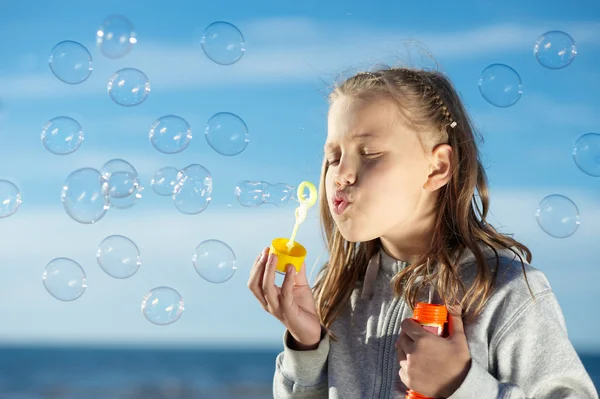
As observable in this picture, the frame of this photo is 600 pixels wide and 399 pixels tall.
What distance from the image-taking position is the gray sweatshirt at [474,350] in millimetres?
2264

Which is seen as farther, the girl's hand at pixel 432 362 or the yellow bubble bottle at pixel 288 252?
the yellow bubble bottle at pixel 288 252

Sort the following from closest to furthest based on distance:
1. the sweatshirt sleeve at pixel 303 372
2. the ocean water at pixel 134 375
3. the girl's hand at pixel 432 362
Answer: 1. the girl's hand at pixel 432 362
2. the sweatshirt sleeve at pixel 303 372
3. the ocean water at pixel 134 375

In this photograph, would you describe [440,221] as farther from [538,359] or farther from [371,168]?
[538,359]

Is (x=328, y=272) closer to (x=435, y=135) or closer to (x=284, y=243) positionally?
(x=284, y=243)

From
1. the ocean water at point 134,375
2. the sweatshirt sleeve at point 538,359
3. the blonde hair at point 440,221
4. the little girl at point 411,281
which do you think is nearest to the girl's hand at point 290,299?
the little girl at point 411,281

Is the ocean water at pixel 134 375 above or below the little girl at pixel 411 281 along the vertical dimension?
below

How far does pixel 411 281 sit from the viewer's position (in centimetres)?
246

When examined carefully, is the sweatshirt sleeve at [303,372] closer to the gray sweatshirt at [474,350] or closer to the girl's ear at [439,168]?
the gray sweatshirt at [474,350]

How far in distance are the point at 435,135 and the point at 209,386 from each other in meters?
22.1

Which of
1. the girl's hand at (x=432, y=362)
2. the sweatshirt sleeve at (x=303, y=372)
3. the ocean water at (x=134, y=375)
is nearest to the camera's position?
the girl's hand at (x=432, y=362)

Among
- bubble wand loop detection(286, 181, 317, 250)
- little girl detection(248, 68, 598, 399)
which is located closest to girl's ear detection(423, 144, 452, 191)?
little girl detection(248, 68, 598, 399)

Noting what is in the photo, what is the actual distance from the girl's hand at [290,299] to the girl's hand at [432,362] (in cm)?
33

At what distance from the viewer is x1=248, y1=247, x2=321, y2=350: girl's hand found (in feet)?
7.81

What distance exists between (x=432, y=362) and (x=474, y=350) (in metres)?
0.18
